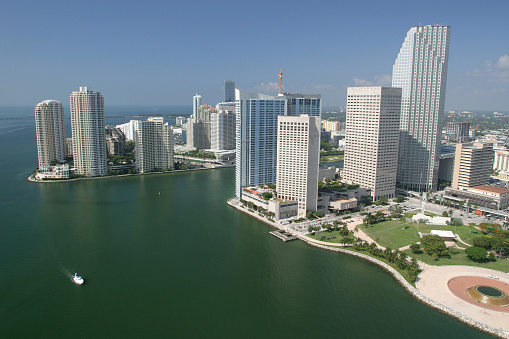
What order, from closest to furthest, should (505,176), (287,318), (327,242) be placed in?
(287,318) < (327,242) < (505,176)

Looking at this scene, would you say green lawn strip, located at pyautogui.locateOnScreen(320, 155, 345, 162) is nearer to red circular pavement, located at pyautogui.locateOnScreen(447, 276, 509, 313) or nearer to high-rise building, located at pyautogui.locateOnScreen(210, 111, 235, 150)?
high-rise building, located at pyautogui.locateOnScreen(210, 111, 235, 150)

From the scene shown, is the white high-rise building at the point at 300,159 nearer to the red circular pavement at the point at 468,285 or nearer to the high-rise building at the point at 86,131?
the red circular pavement at the point at 468,285

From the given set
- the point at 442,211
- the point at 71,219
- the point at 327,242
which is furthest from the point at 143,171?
the point at 442,211

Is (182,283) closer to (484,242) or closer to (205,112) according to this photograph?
(484,242)

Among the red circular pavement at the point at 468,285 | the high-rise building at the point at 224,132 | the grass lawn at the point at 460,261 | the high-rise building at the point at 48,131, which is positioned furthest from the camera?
the high-rise building at the point at 224,132

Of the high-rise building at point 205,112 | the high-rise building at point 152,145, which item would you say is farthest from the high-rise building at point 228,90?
the high-rise building at point 152,145

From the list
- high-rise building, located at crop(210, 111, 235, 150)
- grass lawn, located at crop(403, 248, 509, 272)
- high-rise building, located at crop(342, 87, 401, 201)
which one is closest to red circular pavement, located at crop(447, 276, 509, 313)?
grass lawn, located at crop(403, 248, 509, 272)

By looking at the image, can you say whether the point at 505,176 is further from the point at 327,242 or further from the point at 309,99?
the point at 327,242
